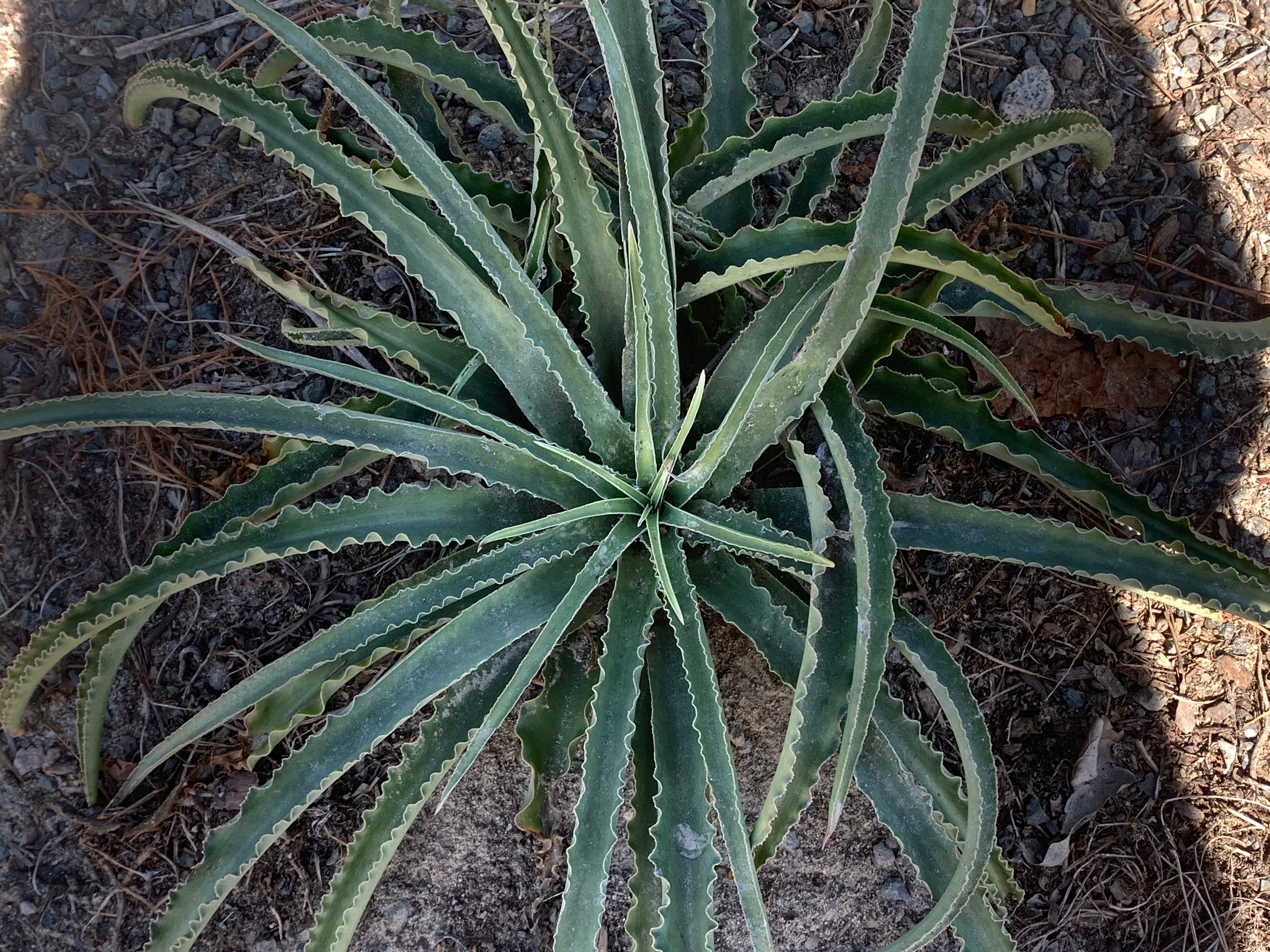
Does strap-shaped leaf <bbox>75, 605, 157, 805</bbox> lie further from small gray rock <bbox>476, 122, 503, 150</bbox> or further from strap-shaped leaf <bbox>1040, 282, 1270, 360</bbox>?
strap-shaped leaf <bbox>1040, 282, 1270, 360</bbox>

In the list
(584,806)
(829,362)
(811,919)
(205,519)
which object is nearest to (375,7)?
(205,519)

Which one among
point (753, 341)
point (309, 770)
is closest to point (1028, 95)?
point (753, 341)

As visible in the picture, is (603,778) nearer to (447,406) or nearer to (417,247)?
(447,406)

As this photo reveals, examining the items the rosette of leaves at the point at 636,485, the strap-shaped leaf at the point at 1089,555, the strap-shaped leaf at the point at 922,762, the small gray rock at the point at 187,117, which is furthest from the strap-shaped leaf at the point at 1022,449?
the small gray rock at the point at 187,117

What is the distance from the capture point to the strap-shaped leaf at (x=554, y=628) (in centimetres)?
121

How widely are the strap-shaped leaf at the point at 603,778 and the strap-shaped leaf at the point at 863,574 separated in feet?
0.98

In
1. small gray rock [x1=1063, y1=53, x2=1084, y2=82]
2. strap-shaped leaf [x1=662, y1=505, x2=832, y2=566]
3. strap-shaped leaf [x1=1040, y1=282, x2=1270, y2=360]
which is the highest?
small gray rock [x1=1063, y1=53, x2=1084, y2=82]

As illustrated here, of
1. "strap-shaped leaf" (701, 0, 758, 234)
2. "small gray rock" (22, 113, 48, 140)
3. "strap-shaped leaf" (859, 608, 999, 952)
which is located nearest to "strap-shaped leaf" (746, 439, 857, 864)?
"strap-shaped leaf" (859, 608, 999, 952)

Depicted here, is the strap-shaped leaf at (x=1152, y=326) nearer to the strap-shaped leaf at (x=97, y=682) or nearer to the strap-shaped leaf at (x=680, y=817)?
the strap-shaped leaf at (x=680, y=817)

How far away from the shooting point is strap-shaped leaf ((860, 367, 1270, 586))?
4.87 ft

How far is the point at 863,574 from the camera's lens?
1196 millimetres

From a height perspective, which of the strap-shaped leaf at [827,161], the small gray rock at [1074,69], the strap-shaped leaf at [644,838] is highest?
the small gray rock at [1074,69]

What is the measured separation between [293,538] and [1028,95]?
5.87 feet

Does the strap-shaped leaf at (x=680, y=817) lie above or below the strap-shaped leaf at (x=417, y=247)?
below
